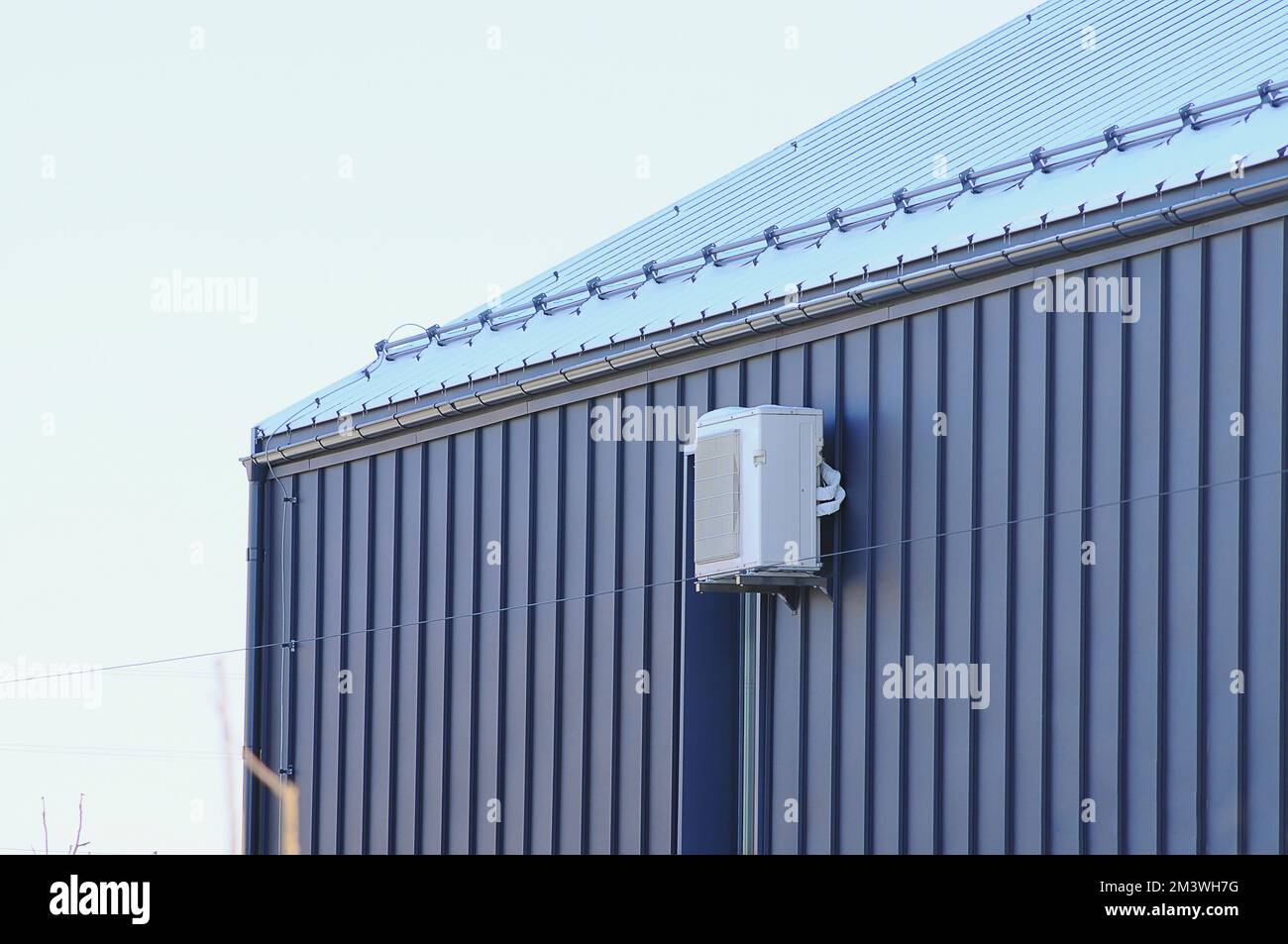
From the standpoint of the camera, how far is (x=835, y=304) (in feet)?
42.2

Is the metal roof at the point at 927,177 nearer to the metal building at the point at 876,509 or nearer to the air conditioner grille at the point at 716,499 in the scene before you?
the metal building at the point at 876,509

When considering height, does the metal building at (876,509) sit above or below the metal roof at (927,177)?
below

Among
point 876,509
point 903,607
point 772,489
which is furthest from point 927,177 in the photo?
point 903,607

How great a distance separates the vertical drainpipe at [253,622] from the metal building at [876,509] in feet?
0.15

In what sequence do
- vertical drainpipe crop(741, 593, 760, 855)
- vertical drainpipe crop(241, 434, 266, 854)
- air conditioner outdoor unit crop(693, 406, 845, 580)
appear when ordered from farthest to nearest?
vertical drainpipe crop(241, 434, 266, 854) < vertical drainpipe crop(741, 593, 760, 855) < air conditioner outdoor unit crop(693, 406, 845, 580)

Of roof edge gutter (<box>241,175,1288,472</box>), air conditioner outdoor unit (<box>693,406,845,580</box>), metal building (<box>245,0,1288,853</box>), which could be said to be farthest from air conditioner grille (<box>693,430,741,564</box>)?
roof edge gutter (<box>241,175,1288,472</box>)

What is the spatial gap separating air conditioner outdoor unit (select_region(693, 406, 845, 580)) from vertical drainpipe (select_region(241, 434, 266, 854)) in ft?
23.3

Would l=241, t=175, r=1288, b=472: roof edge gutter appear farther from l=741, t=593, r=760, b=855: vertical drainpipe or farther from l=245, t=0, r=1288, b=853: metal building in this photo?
l=741, t=593, r=760, b=855: vertical drainpipe

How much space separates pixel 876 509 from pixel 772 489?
719mm

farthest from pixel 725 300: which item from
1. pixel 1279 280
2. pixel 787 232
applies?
pixel 1279 280

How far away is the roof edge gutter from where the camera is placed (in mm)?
10617

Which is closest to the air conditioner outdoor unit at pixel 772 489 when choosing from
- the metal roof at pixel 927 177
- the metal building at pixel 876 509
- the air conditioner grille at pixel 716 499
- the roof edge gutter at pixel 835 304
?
the air conditioner grille at pixel 716 499

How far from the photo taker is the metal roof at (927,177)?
39.6 feet

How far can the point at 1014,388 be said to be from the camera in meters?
11.6
